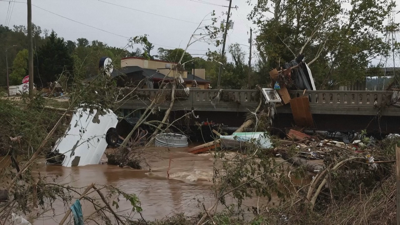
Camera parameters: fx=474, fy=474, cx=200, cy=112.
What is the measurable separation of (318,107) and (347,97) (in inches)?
51.3

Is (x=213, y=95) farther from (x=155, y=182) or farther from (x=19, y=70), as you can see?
(x=19, y=70)

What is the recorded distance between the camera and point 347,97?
20594mm

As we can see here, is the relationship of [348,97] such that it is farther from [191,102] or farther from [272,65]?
[272,65]

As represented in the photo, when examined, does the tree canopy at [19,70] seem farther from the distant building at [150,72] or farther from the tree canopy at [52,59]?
the distant building at [150,72]

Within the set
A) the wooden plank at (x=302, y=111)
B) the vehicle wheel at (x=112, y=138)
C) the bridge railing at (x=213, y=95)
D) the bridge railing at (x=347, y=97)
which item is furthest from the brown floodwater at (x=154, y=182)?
the bridge railing at (x=347, y=97)

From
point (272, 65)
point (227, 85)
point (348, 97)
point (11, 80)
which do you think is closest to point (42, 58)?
point (11, 80)

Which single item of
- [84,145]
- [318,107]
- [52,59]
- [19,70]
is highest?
[52,59]

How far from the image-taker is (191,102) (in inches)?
916

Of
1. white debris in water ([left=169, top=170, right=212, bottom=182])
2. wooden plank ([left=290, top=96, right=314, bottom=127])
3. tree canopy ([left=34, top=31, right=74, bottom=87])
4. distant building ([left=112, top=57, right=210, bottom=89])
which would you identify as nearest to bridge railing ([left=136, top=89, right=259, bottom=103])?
distant building ([left=112, top=57, right=210, bottom=89])

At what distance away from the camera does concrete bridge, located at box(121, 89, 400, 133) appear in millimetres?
20188

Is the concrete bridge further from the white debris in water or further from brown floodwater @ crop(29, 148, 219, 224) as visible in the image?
the white debris in water

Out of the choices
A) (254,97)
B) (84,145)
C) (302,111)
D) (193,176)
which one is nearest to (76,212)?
(193,176)

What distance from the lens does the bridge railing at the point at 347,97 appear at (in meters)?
20.0

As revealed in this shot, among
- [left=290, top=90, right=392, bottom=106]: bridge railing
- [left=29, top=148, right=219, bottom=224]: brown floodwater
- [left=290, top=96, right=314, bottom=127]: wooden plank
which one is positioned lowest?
[left=29, top=148, right=219, bottom=224]: brown floodwater
